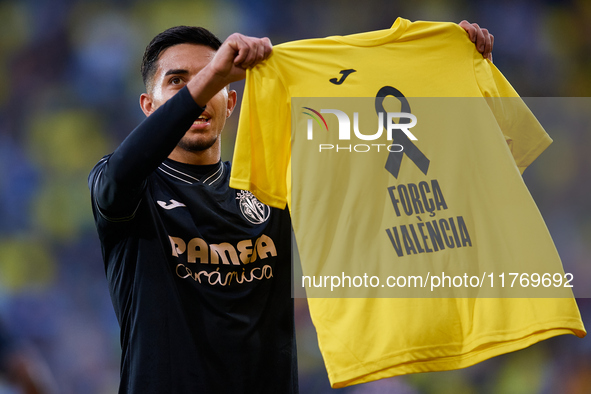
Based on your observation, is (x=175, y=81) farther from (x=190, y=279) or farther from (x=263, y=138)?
(x=190, y=279)

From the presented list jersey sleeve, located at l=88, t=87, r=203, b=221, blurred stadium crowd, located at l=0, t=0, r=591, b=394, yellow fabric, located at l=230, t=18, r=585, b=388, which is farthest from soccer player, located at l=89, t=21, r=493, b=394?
blurred stadium crowd, located at l=0, t=0, r=591, b=394

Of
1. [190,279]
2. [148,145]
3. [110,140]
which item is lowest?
[190,279]

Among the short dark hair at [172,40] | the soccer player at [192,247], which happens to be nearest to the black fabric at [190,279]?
the soccer player at [192,247]

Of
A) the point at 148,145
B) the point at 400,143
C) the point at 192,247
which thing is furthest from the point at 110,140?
the point at 400,143

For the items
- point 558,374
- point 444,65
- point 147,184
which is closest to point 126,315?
point 147,184

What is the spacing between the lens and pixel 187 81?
4.63 ft

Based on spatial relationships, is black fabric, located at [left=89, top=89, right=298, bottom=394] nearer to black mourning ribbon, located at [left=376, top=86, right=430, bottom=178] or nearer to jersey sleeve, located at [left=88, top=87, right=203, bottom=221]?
jersey sleeve, located at [left=88, top=87, right=203, bottom=221]

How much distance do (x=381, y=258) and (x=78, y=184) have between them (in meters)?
1.68

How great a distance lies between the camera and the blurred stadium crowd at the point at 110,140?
2.32 meters

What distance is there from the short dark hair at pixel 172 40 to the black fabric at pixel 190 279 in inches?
11.1

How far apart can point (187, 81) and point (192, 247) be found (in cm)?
43

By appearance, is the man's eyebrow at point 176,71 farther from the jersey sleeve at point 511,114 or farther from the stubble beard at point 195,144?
the jersey sleeve at point 511,114

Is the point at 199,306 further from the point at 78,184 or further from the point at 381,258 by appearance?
Answer: the point at 78,184

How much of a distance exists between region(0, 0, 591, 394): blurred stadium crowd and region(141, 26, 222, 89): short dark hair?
108 centimetres
